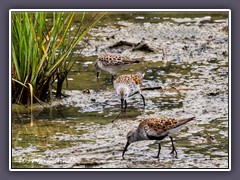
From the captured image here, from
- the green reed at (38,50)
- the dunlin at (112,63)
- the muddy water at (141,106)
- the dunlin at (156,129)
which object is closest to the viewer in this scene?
the muddy water at (141,106)

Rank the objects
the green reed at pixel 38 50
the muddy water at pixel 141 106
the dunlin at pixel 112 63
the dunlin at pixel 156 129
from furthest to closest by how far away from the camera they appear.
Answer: the dunlin at pixel 112 63, the green reed at pixel 38 50, the dunlin at pixel 156 129, the muddy water at pixel 141 106

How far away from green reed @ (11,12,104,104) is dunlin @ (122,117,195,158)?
4.53 ft

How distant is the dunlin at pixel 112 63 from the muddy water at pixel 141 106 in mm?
100

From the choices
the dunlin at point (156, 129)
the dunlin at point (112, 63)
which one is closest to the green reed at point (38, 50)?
the dunlin at point (112, 63)

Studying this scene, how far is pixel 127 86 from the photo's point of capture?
13953mm

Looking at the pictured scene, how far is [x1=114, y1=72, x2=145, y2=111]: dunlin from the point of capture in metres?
13.8

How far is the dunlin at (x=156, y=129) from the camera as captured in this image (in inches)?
485

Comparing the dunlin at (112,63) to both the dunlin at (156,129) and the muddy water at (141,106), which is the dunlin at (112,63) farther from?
the dunlin at (156,129)

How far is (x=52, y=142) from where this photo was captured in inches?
499

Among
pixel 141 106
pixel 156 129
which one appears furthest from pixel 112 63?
pixel 156 129

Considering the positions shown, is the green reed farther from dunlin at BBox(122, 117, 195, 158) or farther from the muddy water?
dunlin at BBox(122, 117, 195, 158)

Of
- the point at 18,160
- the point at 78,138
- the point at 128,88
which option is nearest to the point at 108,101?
the point at 128,88

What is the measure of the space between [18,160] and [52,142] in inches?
28.2

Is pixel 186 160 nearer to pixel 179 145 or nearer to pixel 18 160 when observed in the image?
pixel 179 145
